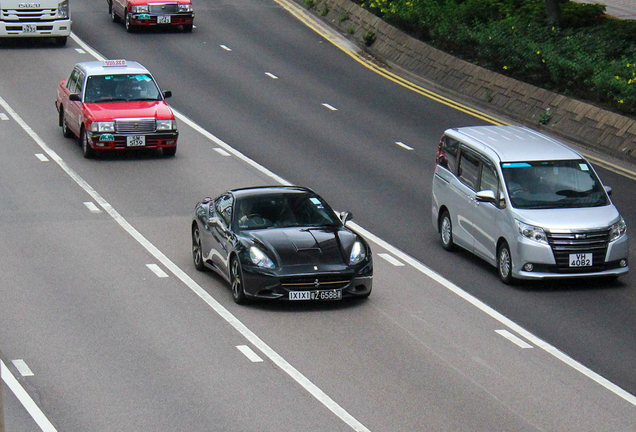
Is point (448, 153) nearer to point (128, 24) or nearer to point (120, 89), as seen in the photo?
point (120, 89)

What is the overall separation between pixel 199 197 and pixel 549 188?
23.5ft

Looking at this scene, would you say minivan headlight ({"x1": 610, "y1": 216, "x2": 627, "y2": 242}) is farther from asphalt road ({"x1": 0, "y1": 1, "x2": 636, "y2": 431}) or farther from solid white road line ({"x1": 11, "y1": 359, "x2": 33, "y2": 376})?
solid white road line ({"x1": 11, "y1": 359, "x2": 33, "y2": 376})

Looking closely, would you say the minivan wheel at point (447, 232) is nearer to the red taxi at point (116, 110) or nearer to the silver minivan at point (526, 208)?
the silver minivan at point (526, 208)

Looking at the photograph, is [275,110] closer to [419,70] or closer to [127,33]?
[419,70]

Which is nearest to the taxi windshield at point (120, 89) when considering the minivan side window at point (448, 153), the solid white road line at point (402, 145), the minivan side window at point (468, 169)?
the solid white road line at point (402, 145)

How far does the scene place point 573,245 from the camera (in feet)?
52.8

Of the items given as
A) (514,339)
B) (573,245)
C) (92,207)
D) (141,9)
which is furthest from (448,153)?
(141,9)

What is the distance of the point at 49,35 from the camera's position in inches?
1412

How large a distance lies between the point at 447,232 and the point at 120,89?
966 cm

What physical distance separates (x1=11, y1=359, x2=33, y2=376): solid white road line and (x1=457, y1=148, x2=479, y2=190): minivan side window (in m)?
8.03

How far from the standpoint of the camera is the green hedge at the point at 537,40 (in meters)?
27.1

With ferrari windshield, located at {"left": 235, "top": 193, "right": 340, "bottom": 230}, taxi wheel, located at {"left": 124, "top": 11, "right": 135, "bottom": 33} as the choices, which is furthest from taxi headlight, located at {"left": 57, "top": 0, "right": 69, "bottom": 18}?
ferrari windshield, located at {"left": 235, "top": 193, "right": 340, "bottom": 230}

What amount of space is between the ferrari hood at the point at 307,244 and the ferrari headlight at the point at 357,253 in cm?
7

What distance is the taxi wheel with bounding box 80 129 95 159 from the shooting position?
2427 centimetres
